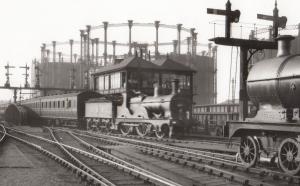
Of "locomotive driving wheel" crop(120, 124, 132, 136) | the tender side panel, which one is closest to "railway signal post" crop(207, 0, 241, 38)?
"locomotive driving wheel" crop(120, 124, 132, 136)

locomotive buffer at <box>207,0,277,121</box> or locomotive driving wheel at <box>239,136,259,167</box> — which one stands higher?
locomotive buffer at <box>207,0,277,121</box>

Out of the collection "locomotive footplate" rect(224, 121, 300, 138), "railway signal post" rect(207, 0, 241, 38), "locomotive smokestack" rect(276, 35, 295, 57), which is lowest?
A: "locomotive footplate" rect(224, 121, 300, 138)

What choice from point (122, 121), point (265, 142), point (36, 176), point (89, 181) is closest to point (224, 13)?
point (265, 142)

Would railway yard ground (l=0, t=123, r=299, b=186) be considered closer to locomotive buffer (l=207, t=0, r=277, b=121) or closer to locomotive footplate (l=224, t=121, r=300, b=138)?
locomotive footplate (l=224, t=121, r=300, b=138)

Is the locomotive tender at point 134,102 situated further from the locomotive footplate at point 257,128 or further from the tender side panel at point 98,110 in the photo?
the locomotive footplate at point 257,128

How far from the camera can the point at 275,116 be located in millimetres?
8539

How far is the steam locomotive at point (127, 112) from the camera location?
61.4 ft

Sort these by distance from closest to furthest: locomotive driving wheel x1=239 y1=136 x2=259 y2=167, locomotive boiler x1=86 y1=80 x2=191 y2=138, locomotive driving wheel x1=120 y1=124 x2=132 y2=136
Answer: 1. locomotive driving wheel x1=239 y1=136 x2=259 y2=167
2. locomotive boiler x1=86 y1=80 x2=191 y2=138
3. locomotive driving wheel x1=120 y1=124 x2=132 y2=136

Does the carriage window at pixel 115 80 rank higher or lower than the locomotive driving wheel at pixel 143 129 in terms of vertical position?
higher

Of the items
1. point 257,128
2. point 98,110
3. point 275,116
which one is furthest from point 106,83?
point 275,116

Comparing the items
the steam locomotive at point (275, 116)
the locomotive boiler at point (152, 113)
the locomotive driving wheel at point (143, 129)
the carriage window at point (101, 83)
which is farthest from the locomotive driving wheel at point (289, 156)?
the carriage window at point (101, 83)

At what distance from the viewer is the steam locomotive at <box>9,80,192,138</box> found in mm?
18719

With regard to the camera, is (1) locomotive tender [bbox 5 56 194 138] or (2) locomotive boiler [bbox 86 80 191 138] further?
(1) locomotive tender [bbox 5 56 194 138]

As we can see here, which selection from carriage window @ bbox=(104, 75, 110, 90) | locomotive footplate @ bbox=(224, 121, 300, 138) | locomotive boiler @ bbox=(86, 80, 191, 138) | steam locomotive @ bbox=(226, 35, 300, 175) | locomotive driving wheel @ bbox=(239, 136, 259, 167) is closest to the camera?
locomotive footplate @ bbox=(224, 121, 300, 138)
